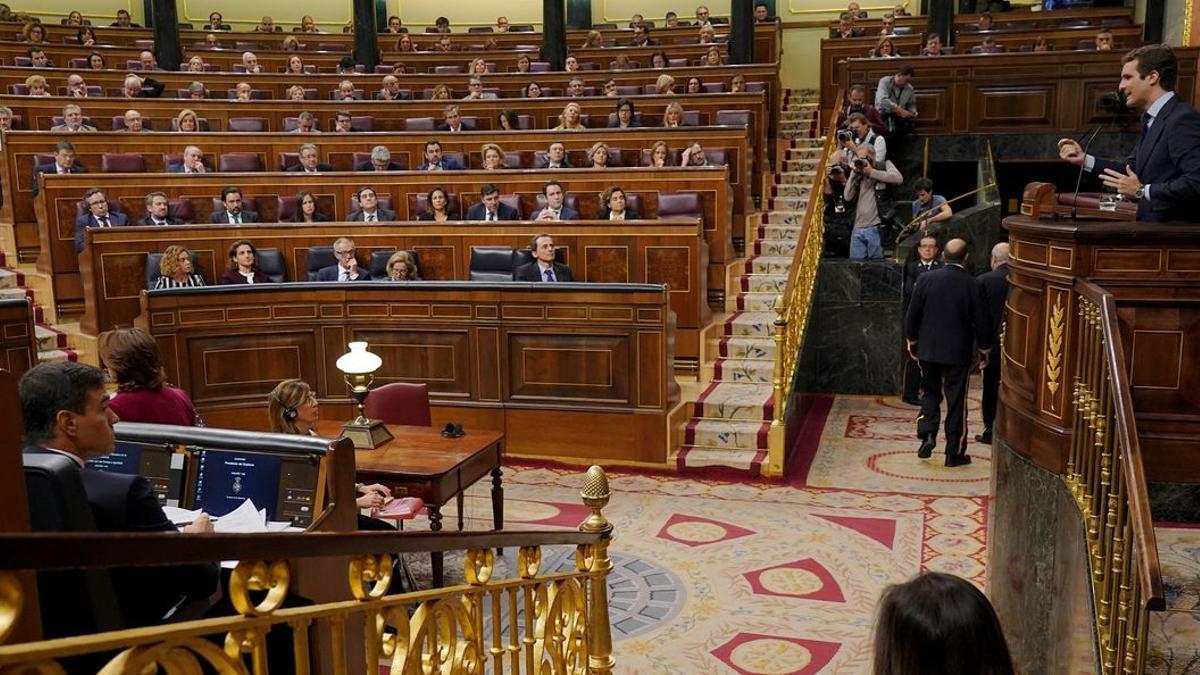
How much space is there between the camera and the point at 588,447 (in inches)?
244

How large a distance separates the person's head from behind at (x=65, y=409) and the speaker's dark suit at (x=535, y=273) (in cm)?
446

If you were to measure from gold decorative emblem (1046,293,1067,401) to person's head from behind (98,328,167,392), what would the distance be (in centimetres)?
298

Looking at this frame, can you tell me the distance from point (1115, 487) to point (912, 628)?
1762 millimetres

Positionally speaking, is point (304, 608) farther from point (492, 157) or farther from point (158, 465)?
point (492, 157)

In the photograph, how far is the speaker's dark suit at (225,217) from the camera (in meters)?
7.45

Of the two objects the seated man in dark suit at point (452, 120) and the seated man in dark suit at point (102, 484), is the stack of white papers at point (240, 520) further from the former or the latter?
the seated man in dark suit at point (452, 120)

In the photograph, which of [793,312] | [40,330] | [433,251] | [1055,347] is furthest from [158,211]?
[1055,347]

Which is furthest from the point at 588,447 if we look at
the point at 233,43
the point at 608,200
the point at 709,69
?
the point at 233,43

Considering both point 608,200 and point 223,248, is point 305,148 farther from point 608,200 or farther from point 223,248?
point 608,200

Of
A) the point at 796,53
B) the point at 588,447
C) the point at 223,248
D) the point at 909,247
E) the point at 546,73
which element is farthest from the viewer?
the point at 796,53

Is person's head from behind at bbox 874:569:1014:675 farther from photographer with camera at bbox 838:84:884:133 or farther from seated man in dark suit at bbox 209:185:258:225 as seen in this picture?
photographer with camera at bbox 838:84:884:133

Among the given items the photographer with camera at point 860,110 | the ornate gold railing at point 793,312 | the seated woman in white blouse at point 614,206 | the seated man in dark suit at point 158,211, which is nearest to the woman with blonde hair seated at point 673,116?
the ornate gold railing at point 793,312

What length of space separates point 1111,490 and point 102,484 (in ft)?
8.14

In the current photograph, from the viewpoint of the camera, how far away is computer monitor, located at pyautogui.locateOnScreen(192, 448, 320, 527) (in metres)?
2.97
